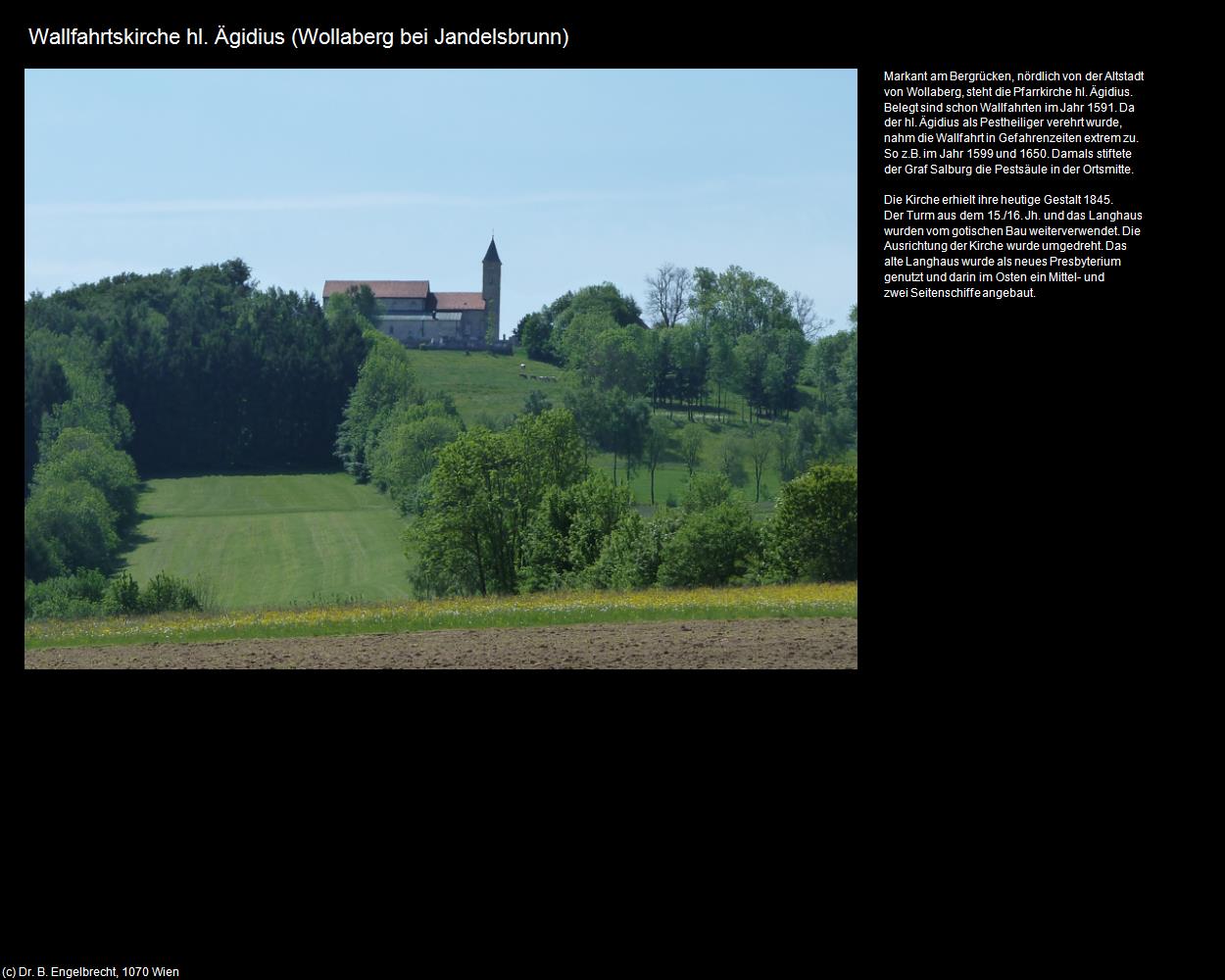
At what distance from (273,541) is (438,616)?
48.5 m

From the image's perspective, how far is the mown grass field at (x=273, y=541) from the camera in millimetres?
59062

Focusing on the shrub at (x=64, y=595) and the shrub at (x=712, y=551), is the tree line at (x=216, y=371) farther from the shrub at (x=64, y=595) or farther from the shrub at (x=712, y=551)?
the shrub at (x=712, y=551)

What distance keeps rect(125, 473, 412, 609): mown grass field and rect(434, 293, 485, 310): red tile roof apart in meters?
102

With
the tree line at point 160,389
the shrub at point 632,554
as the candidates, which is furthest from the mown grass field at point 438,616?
the tree line at point 160,389

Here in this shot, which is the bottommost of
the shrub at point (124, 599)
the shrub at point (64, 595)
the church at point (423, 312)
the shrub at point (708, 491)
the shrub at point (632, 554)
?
the shrub at point (64, 595)

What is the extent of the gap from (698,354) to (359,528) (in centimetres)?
3311

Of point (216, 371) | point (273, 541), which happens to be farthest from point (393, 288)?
point (273, 541)

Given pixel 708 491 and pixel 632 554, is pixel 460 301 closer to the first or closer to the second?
pixel 708 491

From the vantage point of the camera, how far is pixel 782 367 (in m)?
80.6

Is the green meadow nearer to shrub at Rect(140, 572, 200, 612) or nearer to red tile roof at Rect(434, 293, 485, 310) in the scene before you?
shrub at Rect(140, 572, 200, 612)

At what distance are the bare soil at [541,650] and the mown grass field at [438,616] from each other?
66 centimetres

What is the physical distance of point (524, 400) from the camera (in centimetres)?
9519

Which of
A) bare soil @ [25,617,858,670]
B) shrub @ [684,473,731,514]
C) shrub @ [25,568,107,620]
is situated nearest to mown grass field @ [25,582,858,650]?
bare soil @ [25,617,858,670]

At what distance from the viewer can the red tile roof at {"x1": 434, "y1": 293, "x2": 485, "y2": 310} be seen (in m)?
180
